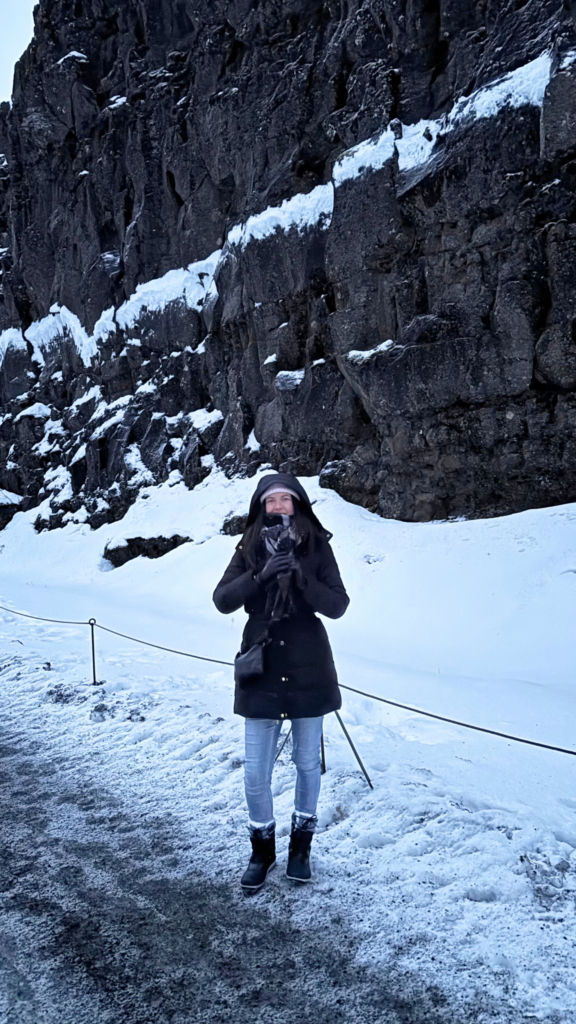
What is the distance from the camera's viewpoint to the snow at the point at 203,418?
70.4 ft

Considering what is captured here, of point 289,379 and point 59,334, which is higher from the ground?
point 59,334

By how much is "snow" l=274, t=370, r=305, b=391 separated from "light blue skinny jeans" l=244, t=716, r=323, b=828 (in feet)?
50.4

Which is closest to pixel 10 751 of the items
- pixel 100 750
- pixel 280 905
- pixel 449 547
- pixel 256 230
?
pixel 100 750

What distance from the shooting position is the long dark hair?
323 cm

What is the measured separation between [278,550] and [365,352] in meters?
13.0

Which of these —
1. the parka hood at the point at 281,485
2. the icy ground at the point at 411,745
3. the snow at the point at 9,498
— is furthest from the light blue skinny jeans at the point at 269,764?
the snow at the point at 9,498

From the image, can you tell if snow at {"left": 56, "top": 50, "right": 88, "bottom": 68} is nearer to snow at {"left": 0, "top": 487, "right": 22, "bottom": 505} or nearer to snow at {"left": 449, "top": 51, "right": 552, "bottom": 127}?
snow at {"left": 0, "top": 487, "right": 22, "bottom": 505}

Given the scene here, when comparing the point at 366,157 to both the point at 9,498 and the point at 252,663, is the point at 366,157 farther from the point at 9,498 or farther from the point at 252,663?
the point at 9,498

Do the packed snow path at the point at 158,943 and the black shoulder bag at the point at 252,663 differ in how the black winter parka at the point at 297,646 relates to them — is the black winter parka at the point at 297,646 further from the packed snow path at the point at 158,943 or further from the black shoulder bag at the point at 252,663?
the packed snow path at the point at 158,943

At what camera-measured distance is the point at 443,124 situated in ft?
46.9

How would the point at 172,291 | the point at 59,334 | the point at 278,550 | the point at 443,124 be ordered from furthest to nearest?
1. the point at 59,334
2. the point at 172,291
3. the point at 443,124
4. the point at 278,550

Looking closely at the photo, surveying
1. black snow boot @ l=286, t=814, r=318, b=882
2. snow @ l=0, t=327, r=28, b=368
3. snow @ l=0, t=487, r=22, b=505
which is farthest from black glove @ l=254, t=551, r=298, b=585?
snow @ l=0, t=327, r=28, b=368

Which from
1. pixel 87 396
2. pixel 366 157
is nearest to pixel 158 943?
pixel 366 157

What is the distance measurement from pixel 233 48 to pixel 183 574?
19538 millimetres
